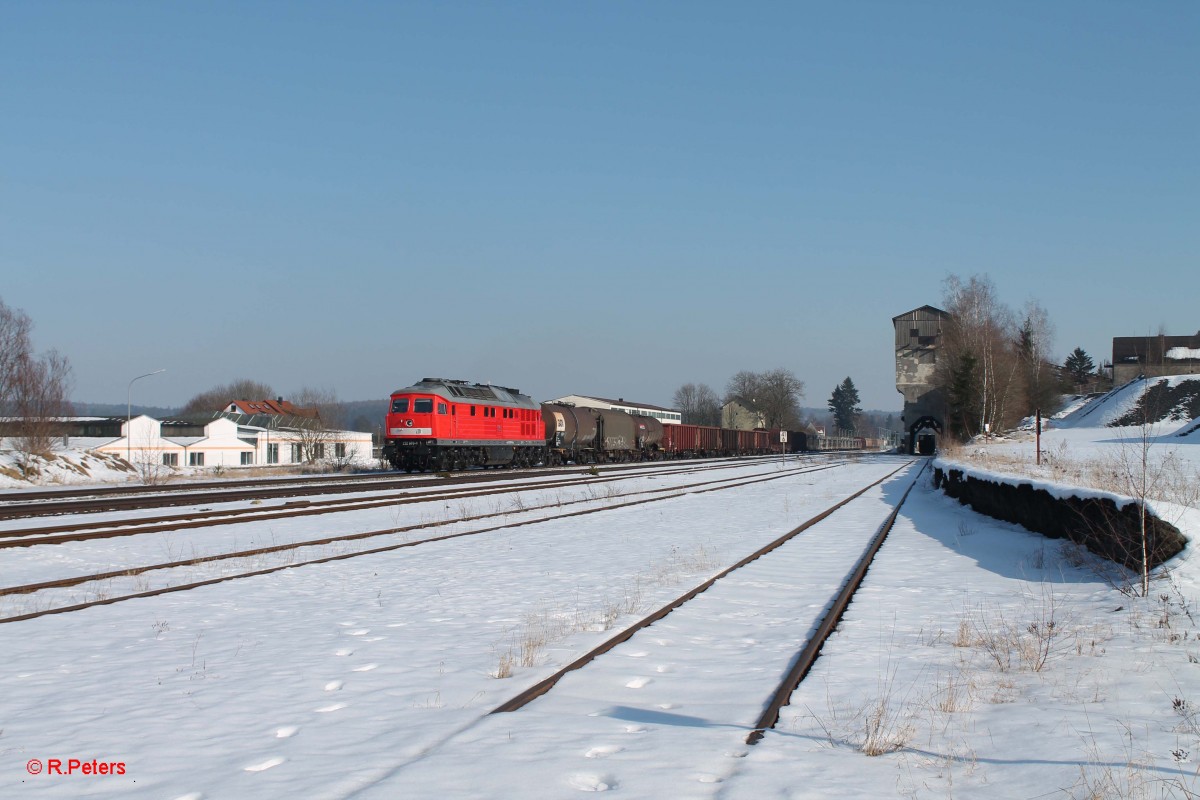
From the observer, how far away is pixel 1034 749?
Result: 5199 millimetres

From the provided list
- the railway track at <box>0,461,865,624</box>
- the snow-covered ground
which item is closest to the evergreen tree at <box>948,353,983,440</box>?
the railway track at <box>0,461,865,624</box>

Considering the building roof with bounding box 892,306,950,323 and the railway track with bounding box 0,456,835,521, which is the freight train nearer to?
the railway track with bounding box 0,456,835,521

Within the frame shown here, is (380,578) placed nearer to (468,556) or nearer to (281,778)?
(468,556)

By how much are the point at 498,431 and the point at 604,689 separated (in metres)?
35.1

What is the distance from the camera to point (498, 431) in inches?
1626

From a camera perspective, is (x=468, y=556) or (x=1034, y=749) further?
(x=468, y=556)

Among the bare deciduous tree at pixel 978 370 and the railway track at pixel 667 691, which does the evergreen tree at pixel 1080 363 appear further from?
the railway track at pixel 667 691

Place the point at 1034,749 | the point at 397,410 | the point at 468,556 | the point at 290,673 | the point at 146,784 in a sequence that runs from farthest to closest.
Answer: the point at 397,410
the point at 468,556
the point at 290,673
the point at 1034,749
the point at 146,784

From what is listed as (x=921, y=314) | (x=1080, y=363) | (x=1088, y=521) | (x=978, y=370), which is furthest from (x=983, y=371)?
(x=1080, y=363)

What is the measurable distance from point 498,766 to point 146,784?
1.75 meters

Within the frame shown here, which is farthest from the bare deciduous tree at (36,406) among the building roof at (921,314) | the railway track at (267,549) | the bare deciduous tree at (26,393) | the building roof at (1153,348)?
the building roof at (1153,348)

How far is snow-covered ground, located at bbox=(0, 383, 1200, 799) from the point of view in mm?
4688

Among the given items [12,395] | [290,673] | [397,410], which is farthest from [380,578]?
[12,395]

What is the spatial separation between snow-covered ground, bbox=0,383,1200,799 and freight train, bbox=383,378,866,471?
23.9 metres
